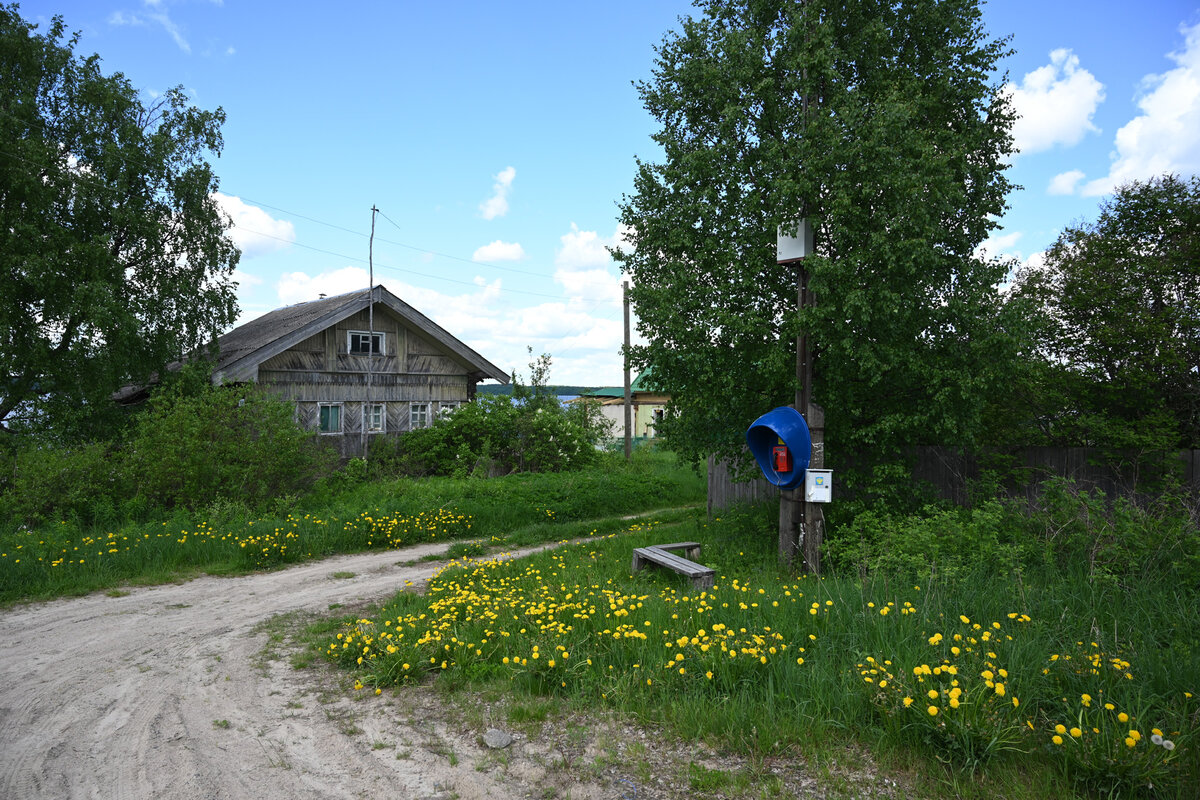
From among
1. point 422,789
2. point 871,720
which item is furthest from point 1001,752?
point 422,789

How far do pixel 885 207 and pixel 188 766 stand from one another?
7494mm

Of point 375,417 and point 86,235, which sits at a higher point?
point 86,235

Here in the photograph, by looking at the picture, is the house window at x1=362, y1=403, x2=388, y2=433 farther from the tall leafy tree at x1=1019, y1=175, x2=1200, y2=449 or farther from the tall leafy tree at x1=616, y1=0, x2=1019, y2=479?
the tall leafy tree at x1=1019, y1=175, x2=1200, y2=449

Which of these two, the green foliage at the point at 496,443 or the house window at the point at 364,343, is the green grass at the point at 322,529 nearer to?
the green foliage at the point at 496,443

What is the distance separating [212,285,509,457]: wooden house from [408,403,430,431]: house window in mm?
32

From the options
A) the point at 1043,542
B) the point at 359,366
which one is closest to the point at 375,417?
the point at 359,366

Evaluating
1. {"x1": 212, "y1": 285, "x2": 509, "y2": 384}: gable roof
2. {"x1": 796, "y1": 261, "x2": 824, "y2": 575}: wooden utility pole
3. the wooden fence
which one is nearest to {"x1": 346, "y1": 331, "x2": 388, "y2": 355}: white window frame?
{"x1": 212, "y1": 285, "x2": 509, "y2": 384}: gable roof

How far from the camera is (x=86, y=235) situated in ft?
57.5

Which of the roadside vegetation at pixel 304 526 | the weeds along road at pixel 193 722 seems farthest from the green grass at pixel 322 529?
the weeds along road at pixel 193 722

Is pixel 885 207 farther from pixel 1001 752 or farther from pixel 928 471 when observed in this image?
pixel 1001 752

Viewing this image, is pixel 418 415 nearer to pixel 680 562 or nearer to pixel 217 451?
pixel 217 451

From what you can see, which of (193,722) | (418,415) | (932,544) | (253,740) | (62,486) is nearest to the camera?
(253,740)

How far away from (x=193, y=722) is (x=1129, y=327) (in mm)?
10704

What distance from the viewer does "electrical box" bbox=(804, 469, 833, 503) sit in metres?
7.12
